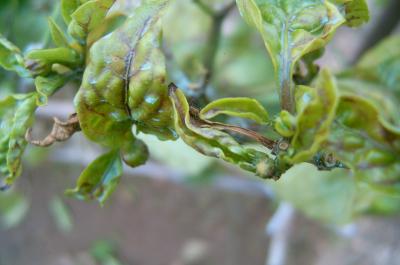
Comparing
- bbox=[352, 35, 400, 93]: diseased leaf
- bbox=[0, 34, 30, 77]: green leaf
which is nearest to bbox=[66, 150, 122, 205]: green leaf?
bbox=[0, 34, 30, 77]: green leaf

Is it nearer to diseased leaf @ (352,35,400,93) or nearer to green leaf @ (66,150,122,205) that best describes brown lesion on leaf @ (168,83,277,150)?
green leaf @ (66,150,122,205)

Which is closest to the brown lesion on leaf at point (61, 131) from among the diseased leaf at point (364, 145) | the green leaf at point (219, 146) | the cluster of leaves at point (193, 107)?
the cluster of leaves at point (193, 107)

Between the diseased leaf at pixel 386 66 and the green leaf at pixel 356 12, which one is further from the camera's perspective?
the diseased leaf at pixel 386 66

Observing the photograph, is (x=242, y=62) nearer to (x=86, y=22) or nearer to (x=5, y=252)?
(x=86, y=22)

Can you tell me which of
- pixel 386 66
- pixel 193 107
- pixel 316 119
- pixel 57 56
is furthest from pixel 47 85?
pixel 386 66

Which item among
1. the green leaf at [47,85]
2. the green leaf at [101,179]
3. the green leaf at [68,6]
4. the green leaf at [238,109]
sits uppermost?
the green leaf at [68,6]

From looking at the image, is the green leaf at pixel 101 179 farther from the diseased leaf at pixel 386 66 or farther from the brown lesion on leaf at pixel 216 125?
the diseased leaf at pixel 386 66

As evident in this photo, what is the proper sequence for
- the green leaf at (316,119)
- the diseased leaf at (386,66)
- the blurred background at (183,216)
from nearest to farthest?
the green leaf at (316,119) < the diseased leaf at (386,66) < the blurred background at (183,216)
